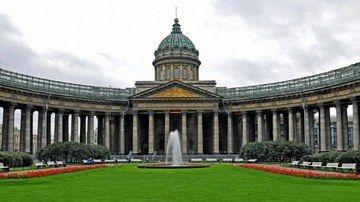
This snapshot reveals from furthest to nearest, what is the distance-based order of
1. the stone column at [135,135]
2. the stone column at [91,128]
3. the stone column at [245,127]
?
the stone column at [135,135] → the stone column at [245,127] → the stone column at [91,128]

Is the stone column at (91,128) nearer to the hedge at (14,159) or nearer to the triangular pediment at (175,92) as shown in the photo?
the triangular pediment at (175,92)

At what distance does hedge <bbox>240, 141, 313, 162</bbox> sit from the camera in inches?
2598

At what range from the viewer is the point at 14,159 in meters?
51.1

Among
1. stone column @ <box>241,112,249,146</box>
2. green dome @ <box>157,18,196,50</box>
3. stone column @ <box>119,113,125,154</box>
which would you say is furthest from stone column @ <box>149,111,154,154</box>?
green dome @ <box>157,18,196,50</box>

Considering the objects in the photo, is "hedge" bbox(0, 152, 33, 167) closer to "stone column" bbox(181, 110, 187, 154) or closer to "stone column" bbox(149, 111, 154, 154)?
"stone column" bbox(149, 111, 154, 154)

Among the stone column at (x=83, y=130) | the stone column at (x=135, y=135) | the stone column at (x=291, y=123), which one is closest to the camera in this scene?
the stone column at (x=291, y=123)

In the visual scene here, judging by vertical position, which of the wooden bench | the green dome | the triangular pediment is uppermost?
the green dome

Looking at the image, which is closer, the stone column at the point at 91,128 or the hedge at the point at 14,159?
the hedge at the point at 14,159

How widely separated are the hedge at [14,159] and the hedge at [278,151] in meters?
31.4

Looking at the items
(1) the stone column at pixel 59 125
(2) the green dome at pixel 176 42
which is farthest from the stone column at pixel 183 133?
(1) the stone column at pixel 59 125

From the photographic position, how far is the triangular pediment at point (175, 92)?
306ft

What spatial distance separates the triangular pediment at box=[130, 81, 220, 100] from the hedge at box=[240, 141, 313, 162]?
25072 millimetres

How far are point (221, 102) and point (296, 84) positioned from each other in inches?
662

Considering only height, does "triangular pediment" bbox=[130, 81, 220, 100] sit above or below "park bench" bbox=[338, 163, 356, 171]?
above
